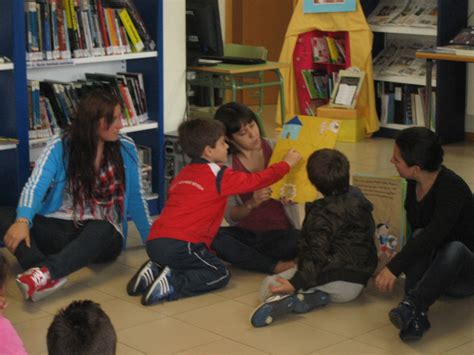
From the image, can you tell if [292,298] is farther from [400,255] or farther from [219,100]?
[219,100]

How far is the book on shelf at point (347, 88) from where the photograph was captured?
712cm

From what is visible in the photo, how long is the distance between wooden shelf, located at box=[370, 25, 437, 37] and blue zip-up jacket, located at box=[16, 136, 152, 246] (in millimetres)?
3432

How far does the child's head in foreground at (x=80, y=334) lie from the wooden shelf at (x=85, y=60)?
9.03 ft

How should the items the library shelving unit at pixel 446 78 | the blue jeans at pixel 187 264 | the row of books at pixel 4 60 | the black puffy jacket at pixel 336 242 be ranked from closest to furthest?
the black puffy jacket at pixel 336 242 → the blue jeans at pixel 187 264 → the row of books at pixel 4 60 → the library shelving unit at pixel 446 78

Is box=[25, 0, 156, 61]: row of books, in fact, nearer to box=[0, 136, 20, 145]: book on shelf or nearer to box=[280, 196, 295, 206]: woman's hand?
box=[0, 136, 20, 145]: book on shelf

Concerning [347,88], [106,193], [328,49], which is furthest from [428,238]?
[328,49]

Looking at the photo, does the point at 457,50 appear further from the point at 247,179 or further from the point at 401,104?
the point at 247,179

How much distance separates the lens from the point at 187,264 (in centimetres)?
368

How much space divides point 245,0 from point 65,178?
5132 mm

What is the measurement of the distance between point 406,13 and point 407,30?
22cm

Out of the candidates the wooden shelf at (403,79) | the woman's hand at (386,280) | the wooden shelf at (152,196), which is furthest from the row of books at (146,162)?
the wooden shelf at (403,79)

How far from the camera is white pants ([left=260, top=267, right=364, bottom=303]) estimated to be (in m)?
3.50

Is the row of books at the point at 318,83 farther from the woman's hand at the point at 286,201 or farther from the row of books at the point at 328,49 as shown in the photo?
the woman's hand at the point at 286,201

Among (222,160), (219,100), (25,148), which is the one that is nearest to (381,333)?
(222,160)
